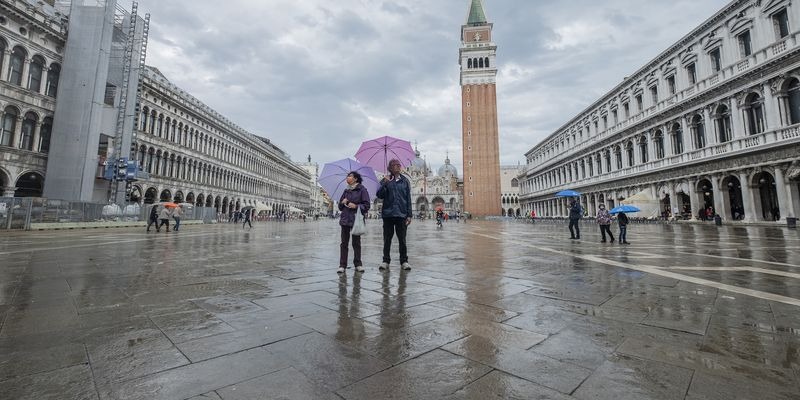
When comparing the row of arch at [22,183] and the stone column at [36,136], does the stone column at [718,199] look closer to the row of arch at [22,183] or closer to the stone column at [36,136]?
the row of arch at [22,183]

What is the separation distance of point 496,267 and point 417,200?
99.4m

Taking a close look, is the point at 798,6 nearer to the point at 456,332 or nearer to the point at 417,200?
the point at 456,332

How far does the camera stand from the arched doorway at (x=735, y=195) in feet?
78.2

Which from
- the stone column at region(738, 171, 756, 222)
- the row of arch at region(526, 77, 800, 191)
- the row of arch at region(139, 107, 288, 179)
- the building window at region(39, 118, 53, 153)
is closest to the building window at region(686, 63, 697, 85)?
the row of arch at region(526, 77, 800, 191)

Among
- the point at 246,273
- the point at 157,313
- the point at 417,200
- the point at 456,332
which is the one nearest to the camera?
the point at 456,332

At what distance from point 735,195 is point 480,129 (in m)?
42.9

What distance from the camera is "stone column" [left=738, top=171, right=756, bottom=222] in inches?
856

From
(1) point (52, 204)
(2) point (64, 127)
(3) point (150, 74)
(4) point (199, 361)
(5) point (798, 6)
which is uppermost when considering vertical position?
(3) point (150, 74)

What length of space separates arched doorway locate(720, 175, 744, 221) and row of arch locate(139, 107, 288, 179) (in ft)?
158

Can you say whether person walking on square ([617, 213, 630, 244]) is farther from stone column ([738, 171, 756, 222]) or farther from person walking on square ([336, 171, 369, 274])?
stone column ([738, 171, 756, 222])

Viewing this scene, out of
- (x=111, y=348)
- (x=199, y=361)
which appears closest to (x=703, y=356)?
(x=199, y=361)

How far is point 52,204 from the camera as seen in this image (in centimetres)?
1983

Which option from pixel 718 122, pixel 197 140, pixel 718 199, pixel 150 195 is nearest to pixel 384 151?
pixel 718 199

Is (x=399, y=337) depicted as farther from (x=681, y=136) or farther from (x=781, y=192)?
(x=681, y=136)
